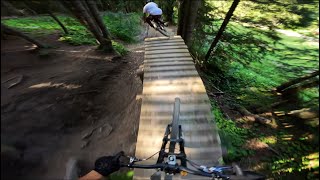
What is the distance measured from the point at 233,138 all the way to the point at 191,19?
5526 mm

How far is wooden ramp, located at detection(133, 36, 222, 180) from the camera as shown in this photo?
5.23 metres

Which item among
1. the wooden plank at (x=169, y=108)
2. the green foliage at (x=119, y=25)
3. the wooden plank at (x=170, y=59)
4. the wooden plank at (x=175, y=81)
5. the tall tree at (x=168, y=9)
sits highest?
the tall tree at (x=168, y=9)

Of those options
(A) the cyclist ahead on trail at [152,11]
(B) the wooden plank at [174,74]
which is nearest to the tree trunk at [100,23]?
(B) the wooden plank at [174,74]

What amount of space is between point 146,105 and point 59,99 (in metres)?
3.01

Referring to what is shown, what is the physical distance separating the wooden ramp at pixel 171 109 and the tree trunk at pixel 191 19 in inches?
95.0

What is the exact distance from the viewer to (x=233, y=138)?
303 inches

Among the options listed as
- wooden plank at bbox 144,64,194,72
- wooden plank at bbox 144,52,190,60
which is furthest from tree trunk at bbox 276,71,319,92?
wooden plank at bbox 144,52,190,60

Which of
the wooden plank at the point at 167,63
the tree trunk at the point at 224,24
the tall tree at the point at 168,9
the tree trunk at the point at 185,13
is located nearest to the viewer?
the wooden plank at the point at 167,63

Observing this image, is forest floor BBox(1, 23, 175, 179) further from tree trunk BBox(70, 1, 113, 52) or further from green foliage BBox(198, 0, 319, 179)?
green foliage BBox(198, 0, 319, 179)

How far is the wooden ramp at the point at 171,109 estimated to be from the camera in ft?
17.2

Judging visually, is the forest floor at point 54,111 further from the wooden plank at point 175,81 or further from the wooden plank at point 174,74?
the wooden plank at point 174,74

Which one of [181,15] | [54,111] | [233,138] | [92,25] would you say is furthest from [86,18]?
[181,15]

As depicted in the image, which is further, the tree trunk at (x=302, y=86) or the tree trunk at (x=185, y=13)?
the tree trunk at (x=185, y=13)

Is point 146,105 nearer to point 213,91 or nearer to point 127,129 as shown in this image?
point 127,129
